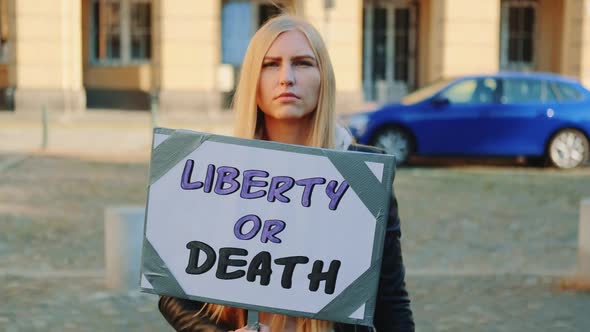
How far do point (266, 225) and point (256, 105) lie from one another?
30 cm

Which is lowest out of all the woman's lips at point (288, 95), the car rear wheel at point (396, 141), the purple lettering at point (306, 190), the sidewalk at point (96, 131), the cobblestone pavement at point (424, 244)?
the sidewalk at point (96, 131)


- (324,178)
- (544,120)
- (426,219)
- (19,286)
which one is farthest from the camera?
(544,120)

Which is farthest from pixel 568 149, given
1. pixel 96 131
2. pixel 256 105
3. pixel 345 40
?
pixel 256 105

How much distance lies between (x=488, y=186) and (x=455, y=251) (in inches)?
187

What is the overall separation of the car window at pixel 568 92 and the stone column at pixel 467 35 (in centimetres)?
949

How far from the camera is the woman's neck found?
8.21 feet

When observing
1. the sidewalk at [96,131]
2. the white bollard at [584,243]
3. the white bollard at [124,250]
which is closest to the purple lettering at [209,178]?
the white bollard at [124,250]

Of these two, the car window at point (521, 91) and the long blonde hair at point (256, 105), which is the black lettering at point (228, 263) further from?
the car window at point (521, 91)

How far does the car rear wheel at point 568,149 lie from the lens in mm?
15961

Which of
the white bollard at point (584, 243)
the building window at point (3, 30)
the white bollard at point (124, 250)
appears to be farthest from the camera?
the building window at point (3, 30)

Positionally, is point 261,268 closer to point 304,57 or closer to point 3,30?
point 304,57

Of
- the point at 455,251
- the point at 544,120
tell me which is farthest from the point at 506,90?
the point at 455,251

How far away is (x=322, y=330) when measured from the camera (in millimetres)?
2430

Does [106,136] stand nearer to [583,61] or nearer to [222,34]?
[222,34]
